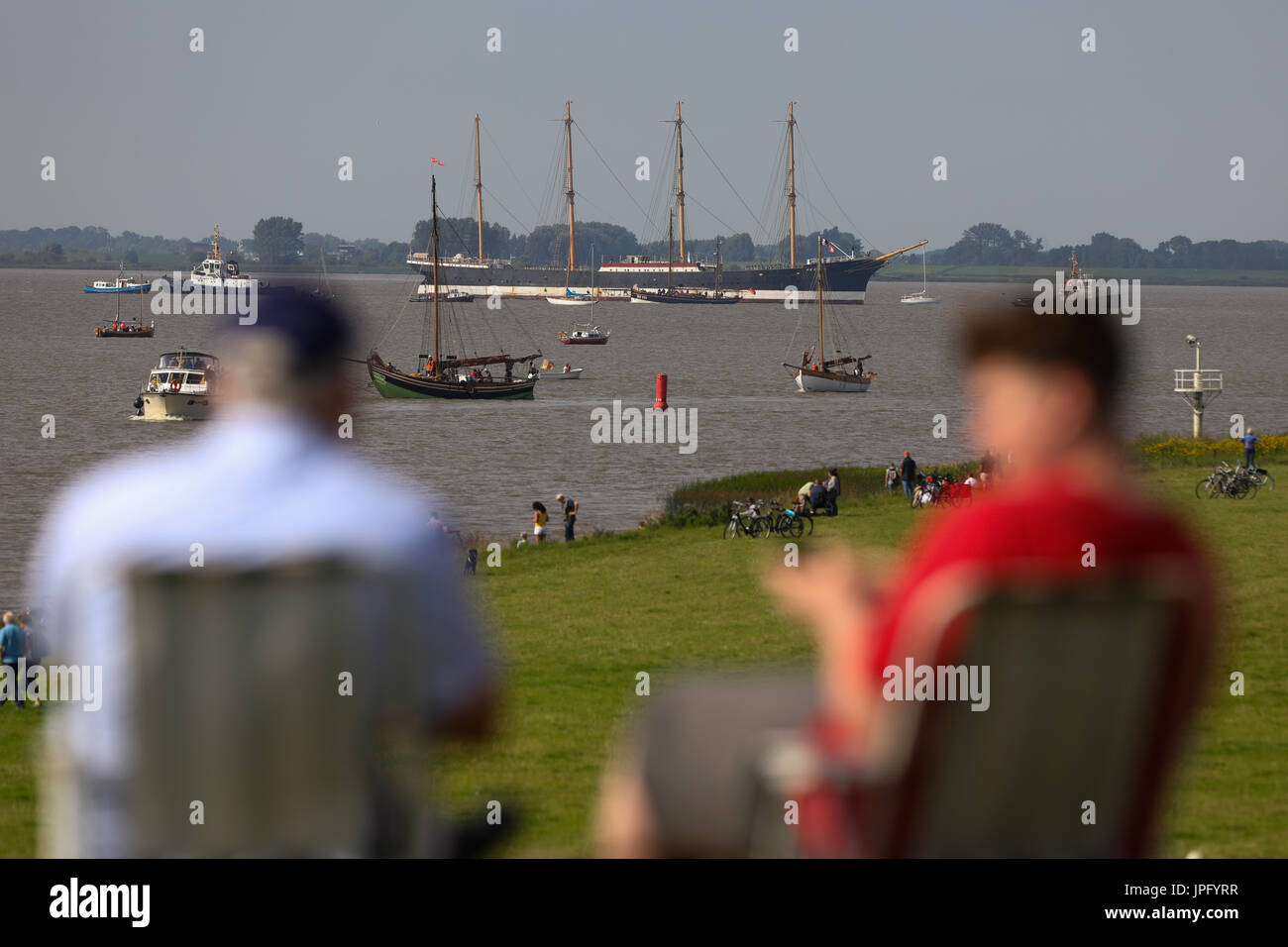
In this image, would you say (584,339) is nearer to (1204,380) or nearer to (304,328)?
(1204,380)

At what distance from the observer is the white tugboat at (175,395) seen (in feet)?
245

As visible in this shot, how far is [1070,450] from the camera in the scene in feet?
8.55

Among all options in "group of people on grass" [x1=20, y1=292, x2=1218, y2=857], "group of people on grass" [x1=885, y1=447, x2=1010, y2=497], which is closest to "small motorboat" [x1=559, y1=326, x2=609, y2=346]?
"group of people on grass" [x1=885, y1=447, x2=1010, y2=497]

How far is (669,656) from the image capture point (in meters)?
18.6

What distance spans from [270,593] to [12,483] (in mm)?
50927

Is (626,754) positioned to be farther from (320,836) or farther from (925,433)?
(925,433)

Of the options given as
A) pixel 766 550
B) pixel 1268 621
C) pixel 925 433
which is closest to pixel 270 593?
pixel 1268 621

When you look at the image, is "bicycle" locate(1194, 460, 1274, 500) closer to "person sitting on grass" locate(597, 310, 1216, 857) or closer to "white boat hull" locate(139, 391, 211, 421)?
"person sitting on grass" locate(597, 310, 1216, 857)

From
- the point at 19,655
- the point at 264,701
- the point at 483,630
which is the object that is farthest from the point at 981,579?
the point at 19,655

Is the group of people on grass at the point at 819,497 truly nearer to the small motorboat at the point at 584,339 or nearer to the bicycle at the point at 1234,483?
the bicycle at the point at 1234,483

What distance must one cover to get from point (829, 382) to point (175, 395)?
3951 centimetres

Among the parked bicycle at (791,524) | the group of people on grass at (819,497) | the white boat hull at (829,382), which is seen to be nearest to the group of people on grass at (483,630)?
the parked bicycle at (791,524)
